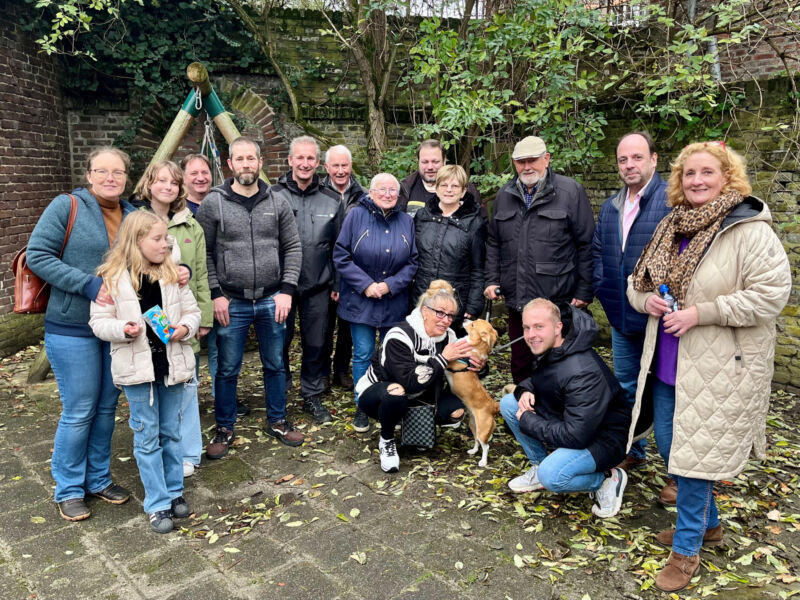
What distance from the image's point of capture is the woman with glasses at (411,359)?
4004 mm

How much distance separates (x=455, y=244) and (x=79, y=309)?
8.62 feet

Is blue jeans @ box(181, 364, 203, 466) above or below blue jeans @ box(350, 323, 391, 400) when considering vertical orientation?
below

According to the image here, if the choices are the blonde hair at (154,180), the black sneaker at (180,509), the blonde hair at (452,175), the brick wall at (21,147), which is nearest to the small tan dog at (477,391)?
the blonde hair at (452,175)

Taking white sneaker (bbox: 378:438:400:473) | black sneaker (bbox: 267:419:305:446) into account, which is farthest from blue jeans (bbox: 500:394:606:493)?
black sneaker (bbox: 267:419:305:446)

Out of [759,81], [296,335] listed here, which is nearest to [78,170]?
[296,335]

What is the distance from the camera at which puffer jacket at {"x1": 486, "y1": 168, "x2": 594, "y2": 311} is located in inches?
168

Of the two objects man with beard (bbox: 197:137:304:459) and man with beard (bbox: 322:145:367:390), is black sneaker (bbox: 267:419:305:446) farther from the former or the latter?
man with beard (bbox: 322:145:367:390)

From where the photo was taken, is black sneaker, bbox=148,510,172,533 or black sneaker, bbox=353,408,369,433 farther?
black sneaker, bbox=353,408,369,433

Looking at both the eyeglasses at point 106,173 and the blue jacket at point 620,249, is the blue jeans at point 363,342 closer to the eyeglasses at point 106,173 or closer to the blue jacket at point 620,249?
the blue jacket at point 620,249

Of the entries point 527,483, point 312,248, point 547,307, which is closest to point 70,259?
point 312,248

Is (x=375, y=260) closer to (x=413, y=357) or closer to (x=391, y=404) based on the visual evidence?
(x=413, y=357)

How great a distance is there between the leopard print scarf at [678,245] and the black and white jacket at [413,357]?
1428mm

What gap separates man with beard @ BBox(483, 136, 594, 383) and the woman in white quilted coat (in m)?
1.28

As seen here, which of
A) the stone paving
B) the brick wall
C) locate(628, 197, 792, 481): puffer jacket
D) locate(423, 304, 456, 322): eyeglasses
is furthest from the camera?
the brick wall
